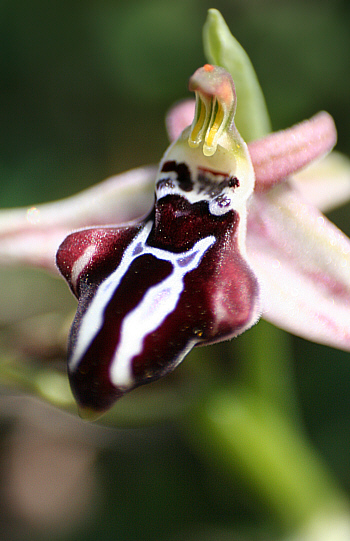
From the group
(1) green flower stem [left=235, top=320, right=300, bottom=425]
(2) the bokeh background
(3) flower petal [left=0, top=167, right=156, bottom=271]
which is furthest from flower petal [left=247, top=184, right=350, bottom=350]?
(2) the bokeh background

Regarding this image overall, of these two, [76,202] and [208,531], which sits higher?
[76,202]

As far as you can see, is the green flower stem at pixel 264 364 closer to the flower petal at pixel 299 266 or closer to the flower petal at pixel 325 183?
the flower petal at pixel 325 183

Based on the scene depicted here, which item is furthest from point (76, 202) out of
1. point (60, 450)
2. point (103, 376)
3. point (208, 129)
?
point (60, 450)

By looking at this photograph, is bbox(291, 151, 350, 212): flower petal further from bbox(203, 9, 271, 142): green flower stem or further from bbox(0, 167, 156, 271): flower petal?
bbox(0, 167, 156, 271): flower petal

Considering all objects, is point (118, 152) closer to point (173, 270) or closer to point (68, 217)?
point (68, 217)

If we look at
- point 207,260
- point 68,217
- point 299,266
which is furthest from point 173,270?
point 68,217

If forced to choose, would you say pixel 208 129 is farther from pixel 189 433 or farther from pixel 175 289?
pixel 189 433
